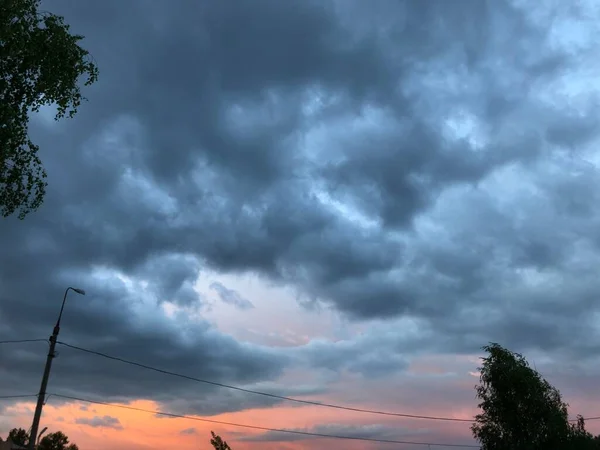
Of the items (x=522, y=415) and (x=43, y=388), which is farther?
(x=522, y=415)

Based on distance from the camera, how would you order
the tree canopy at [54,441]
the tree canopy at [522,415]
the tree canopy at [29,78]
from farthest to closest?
the tree canopy at [54,441], the tree canopy at [522,415], the tree canopy at [29,78]

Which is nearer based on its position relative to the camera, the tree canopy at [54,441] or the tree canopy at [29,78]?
the tree canopy at [29,78]

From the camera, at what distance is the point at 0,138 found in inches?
979

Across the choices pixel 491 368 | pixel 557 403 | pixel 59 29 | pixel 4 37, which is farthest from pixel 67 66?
pixel 557 403

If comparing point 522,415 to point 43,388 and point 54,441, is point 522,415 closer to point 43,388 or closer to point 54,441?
point 43,388

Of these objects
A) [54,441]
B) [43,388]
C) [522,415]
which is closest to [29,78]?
[43,388]

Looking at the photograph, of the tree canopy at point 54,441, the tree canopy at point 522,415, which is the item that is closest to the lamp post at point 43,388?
the tree canopy at point 522,415

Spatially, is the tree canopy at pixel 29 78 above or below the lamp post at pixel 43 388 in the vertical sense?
above

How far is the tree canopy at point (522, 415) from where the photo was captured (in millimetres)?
66250

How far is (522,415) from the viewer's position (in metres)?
67.4

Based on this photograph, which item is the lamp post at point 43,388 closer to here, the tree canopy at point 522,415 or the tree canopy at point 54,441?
the tree canopy at point 522,415

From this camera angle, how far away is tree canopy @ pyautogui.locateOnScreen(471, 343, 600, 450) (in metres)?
66.2

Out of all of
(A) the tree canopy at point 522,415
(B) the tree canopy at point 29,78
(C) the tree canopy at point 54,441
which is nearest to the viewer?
(B) the tree canopy at point 29,78

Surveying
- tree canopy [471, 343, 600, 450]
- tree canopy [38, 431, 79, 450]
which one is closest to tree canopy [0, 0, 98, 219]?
tree canopy [471, 343, 600, 450]
